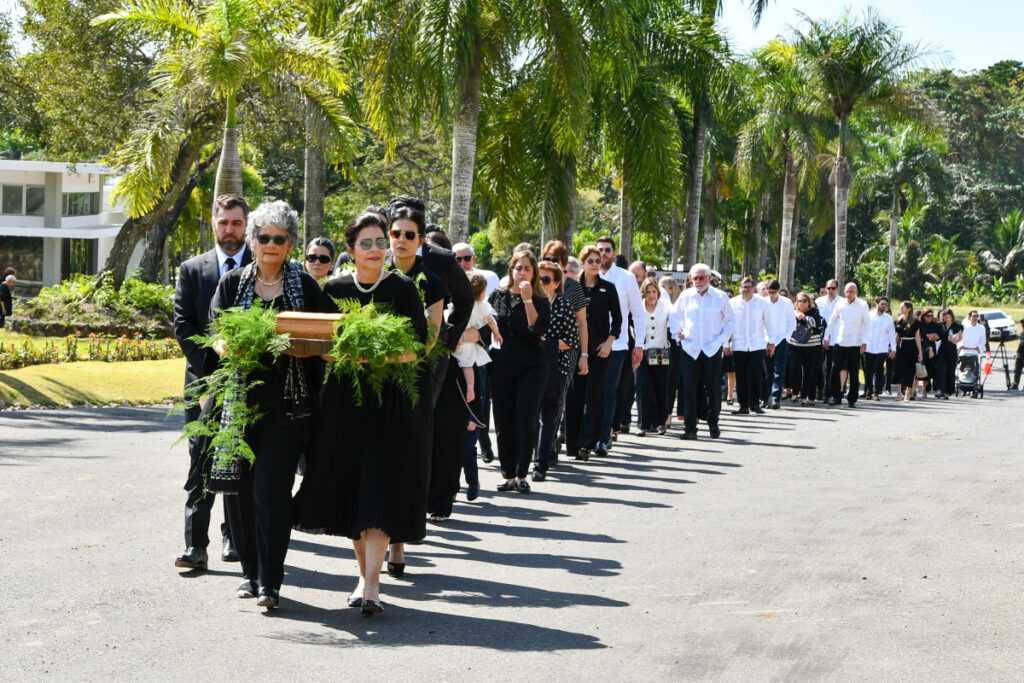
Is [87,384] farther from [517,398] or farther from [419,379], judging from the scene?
[419,379]

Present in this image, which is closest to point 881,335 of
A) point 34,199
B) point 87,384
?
point 87,384

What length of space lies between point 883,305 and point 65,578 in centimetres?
1992

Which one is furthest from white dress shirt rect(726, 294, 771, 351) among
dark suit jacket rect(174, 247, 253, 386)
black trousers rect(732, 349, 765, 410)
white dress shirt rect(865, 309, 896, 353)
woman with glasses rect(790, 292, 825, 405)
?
dark suit jacket rect(174, 247, 253, 386)

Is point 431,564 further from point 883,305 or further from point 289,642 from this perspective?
point 883,305

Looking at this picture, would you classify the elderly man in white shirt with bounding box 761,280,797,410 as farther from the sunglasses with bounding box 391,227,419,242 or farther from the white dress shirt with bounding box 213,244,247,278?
the white dress shirt with bounding box 213,244,247,278

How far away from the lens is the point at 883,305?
2475 cm

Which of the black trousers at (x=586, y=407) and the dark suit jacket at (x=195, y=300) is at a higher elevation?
the dark suit jacket at (x=195, y=300)

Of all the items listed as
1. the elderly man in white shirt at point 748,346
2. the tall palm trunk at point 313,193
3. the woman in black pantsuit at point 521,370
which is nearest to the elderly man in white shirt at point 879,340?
the elderly man in white shirt at point 748,346

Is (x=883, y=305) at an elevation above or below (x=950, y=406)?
above

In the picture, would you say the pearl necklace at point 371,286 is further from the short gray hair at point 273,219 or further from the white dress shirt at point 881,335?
the white dress shirt at point 881,335

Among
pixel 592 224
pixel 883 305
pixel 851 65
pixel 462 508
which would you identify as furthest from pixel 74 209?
pixel 462 508

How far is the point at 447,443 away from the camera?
28.9 ft

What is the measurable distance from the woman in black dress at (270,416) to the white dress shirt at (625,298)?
23.9ft

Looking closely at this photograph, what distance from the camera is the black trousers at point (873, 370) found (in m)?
25.1
